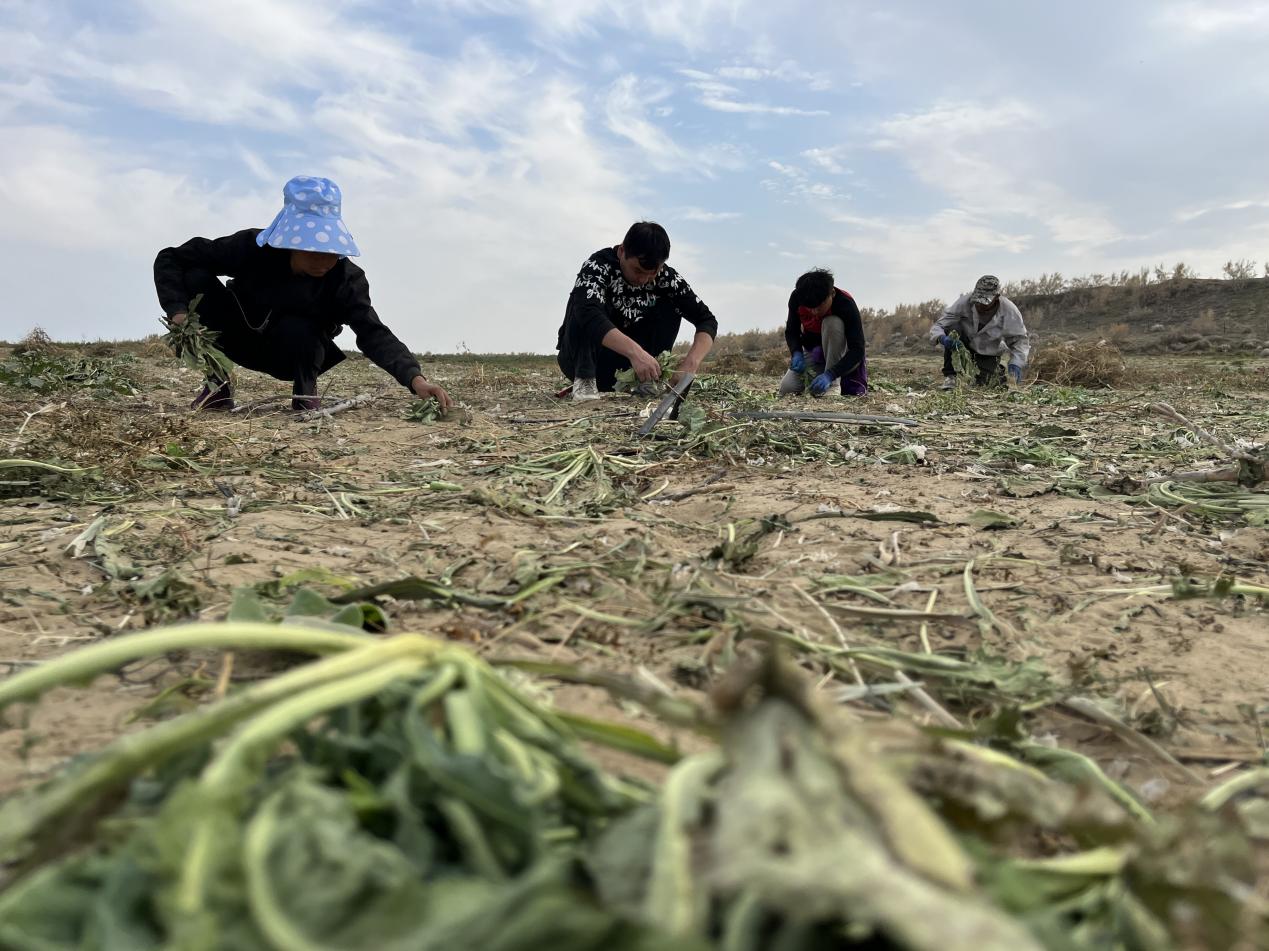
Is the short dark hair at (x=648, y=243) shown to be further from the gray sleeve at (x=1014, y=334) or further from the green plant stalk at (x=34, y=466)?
the gray sleeve at (x=1014, y=334)

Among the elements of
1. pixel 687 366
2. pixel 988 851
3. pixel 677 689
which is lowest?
pixel 677 689

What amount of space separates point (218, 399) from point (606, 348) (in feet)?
9.34

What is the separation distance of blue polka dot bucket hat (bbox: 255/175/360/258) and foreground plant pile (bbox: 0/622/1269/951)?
4.09 metres

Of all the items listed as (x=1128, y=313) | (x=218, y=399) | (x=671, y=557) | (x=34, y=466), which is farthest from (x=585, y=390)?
(x=1128, y=313)

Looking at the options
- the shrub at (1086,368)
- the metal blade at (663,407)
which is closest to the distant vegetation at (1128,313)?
the shrub at (1086,368)

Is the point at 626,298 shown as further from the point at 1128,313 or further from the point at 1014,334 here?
the point at 1128,313

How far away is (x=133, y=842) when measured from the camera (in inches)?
23.0

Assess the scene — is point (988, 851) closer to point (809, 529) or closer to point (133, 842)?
point (133, 842)

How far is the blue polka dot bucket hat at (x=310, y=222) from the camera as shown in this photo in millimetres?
4391

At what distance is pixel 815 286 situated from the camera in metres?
7.09

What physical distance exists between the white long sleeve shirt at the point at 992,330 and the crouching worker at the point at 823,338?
5.47ft

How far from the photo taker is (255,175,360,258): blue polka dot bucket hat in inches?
173

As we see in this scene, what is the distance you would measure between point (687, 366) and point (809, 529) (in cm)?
316

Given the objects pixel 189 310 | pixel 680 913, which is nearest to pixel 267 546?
pixel 680 913
